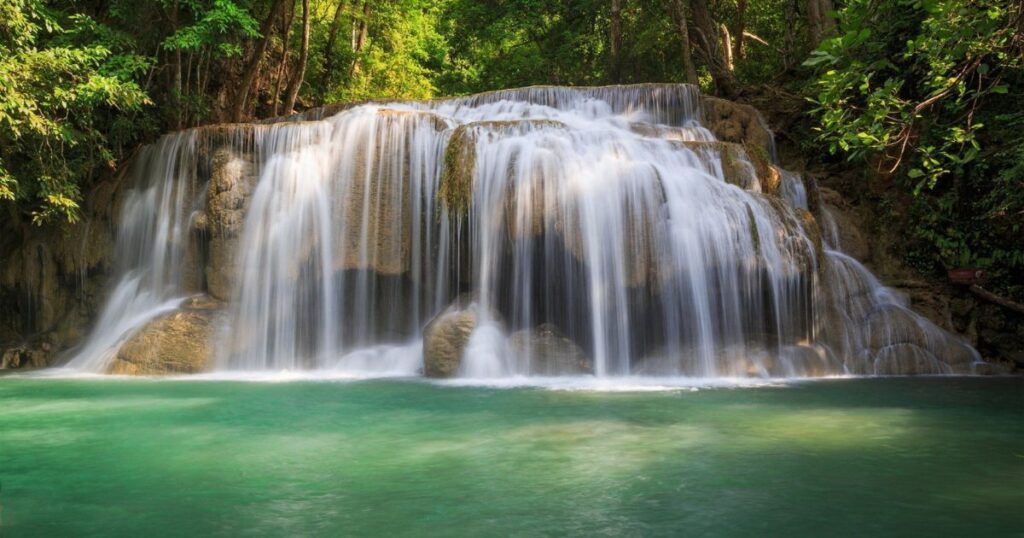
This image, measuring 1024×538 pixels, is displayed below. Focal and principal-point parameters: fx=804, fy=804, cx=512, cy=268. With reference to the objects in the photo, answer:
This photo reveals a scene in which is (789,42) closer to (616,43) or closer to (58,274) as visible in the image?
(616,43)

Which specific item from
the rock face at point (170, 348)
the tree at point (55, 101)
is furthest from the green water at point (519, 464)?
the tree at point (55, 101)

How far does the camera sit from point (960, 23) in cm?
534

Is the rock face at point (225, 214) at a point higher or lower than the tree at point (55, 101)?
lower

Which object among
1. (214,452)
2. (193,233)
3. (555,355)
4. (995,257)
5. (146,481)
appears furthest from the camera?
(193,233)

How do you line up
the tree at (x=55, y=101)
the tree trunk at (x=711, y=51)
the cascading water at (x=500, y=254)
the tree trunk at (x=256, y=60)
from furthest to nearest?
1. the tree trunk at (x=711, y=51)
2. the tree trunk at (x=256, y=60)
3. the tree at (x=55, y=101)
4. the cascading water at (x=500, y=254)

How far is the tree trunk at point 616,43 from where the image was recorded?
Result: 24.3m

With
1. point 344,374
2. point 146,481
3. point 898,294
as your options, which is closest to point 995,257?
point 898,294

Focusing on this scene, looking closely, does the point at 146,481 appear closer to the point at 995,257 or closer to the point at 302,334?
the point at 302,334

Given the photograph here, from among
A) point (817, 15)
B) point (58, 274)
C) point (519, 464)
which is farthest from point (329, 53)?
point (519, 464)

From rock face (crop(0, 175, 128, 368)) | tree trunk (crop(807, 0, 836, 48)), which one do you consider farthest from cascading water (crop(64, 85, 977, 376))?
tree trunk (crop(807, 0, 836, 48))

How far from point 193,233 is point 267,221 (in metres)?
1.60

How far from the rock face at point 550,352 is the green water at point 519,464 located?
1765 millimetres

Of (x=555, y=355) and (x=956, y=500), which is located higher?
(x=555, y=355)

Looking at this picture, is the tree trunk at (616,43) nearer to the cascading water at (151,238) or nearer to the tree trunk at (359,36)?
the tree trunk at (359,36)
